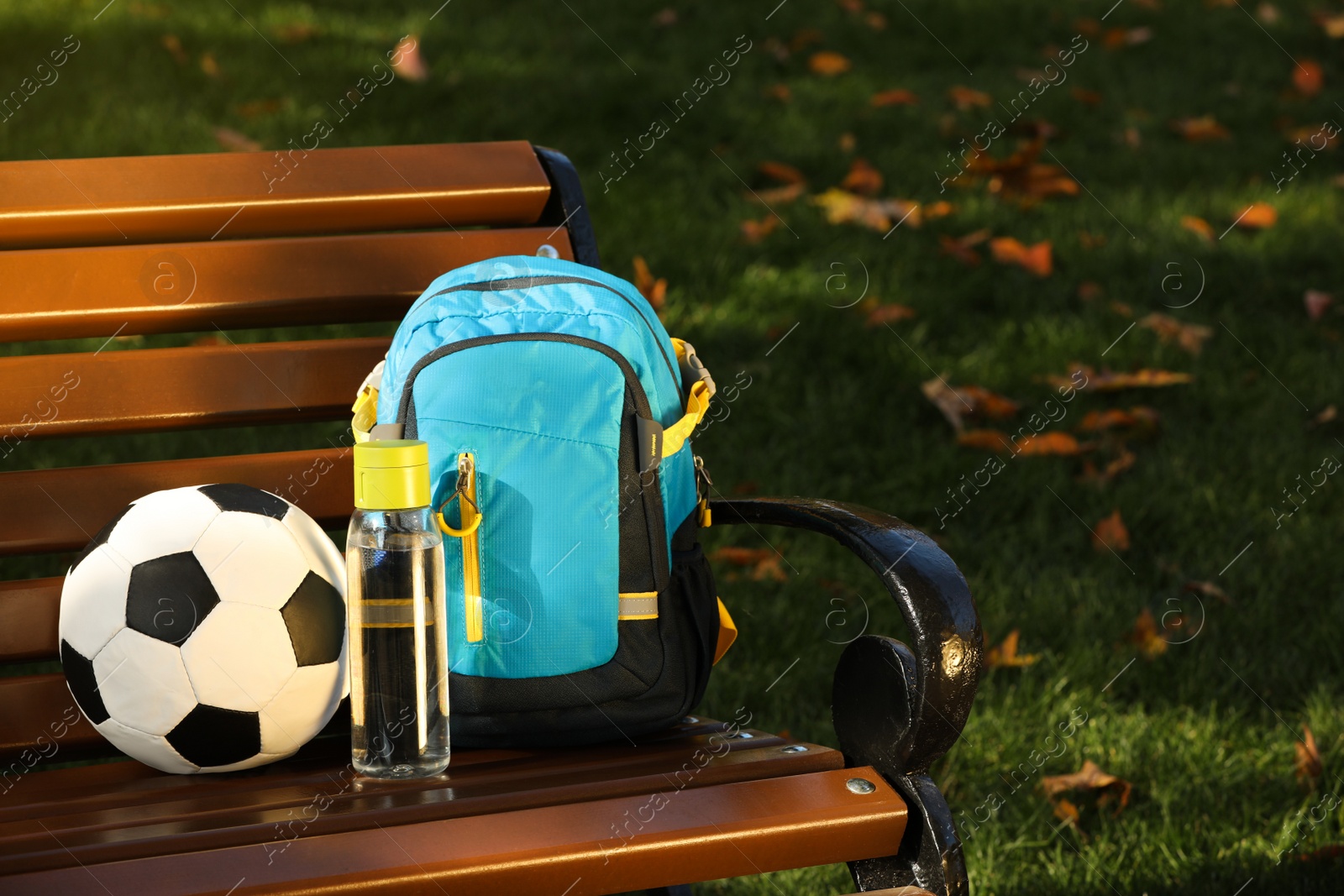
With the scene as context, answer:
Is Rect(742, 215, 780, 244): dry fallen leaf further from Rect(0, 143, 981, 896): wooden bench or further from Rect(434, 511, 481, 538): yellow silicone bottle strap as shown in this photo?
Rect(434, 511, 481, 538): yellow silicone bottle strap

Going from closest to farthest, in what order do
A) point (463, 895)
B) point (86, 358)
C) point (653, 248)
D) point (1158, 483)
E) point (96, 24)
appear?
point (463, 895)
point (86, 358)
point (1158, 483)
point (653, 248)
point (96, 24)

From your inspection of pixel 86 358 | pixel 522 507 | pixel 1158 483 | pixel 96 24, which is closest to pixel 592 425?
pixel 522 507

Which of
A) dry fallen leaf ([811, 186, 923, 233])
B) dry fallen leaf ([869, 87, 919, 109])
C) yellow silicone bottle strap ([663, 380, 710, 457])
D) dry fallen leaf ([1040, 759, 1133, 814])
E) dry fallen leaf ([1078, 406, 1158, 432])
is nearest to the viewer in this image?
yellow silicone bottle strap ([663, 380, 710, 457])

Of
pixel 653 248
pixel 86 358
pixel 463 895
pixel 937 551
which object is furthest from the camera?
pixel 653 248

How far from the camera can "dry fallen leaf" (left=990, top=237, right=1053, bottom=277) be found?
398 centimetres

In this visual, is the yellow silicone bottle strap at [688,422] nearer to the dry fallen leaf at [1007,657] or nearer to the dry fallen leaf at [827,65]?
the dry fallen leaf at [1007,657]

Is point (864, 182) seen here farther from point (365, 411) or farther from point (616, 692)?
point (616, 692)

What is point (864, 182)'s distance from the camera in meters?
4.31

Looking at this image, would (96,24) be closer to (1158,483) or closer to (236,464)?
(236,464)

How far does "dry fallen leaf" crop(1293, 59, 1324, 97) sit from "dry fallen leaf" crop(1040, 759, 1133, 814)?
12.9 feet

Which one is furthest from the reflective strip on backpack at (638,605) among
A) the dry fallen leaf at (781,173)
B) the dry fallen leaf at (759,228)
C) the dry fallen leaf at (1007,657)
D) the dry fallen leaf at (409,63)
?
the dry fallen leaf at (409,63)

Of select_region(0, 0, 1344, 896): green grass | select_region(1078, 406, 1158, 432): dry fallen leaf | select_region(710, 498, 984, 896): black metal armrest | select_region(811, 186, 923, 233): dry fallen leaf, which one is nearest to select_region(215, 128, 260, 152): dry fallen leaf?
select_region(0, 0, 1344, 896): green grass

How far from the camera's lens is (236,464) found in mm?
1939

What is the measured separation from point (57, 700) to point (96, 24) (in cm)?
376
